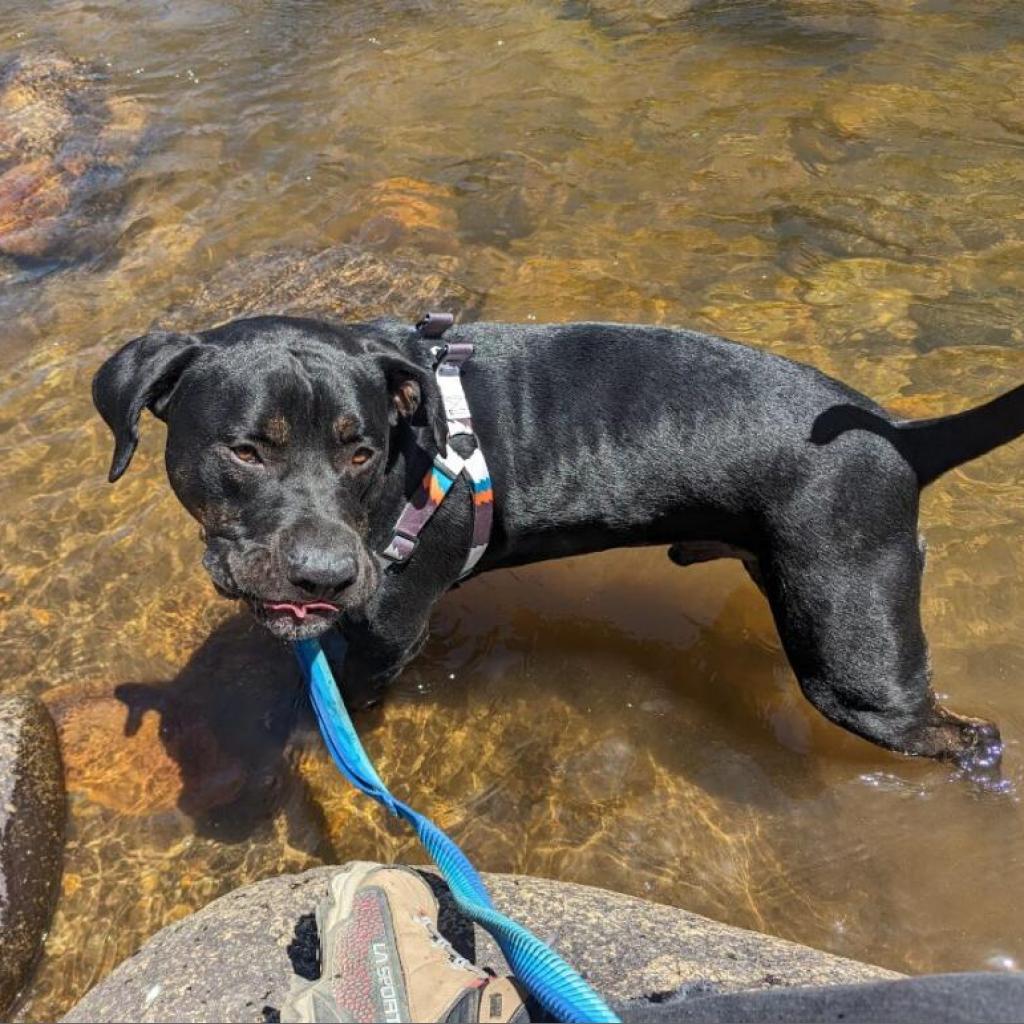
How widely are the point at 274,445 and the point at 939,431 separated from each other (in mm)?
2320

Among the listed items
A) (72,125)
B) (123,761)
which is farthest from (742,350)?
(72,125)

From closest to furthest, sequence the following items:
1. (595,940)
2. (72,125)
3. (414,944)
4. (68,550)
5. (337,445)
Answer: (414,944) → (595,940) → (337,445) → (68,550) → (72,125)

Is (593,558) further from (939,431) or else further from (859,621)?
(939,431)

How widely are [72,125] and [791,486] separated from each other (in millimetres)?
8004

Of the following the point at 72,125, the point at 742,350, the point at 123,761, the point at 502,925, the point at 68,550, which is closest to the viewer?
the point at 502,925

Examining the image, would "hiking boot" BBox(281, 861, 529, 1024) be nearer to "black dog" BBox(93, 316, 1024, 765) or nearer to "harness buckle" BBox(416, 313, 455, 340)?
"black dog" BBox(93, 316, 1024, 765)

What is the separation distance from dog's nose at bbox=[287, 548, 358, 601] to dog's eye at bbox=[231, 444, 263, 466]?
16.0 inches

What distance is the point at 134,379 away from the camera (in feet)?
11.4

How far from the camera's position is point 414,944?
267 centimetres

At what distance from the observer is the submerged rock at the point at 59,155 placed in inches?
300

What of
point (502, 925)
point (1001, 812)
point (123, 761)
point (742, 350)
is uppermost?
point (742, 350)

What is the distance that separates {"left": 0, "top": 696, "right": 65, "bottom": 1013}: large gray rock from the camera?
3.57 m

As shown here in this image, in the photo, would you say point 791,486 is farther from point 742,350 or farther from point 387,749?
point 387,749

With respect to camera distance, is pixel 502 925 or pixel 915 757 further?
pixel 915 757
